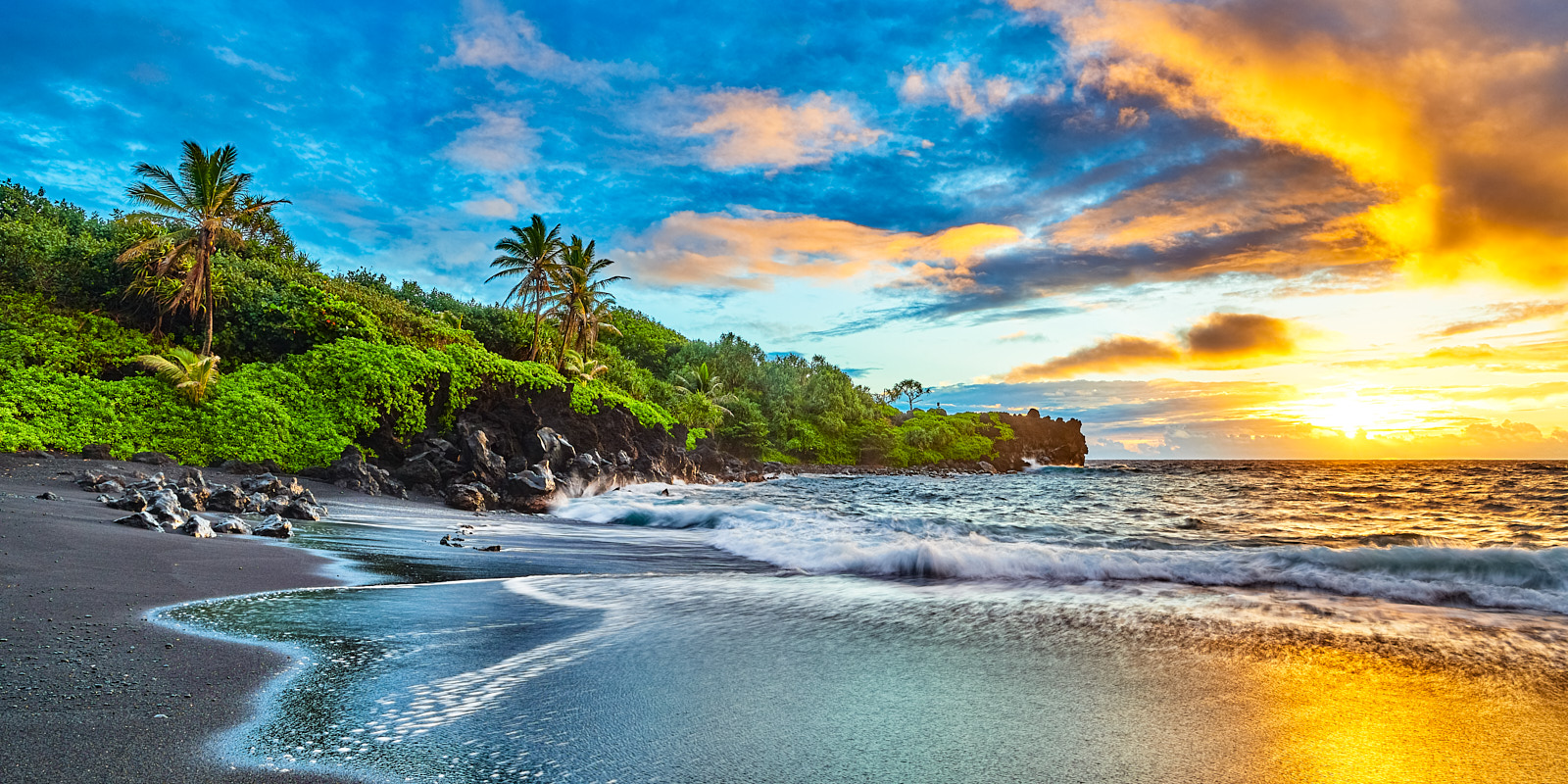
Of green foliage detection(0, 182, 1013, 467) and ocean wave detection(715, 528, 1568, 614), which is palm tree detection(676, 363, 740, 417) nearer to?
green foliage detection(0, 182, 1013, 467)

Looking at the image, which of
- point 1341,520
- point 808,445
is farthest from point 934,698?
point 808,445

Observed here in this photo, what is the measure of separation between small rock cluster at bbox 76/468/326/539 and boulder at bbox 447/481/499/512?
3765mm

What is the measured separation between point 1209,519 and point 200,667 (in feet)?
57.3

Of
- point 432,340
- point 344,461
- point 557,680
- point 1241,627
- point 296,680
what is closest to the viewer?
point 296,680

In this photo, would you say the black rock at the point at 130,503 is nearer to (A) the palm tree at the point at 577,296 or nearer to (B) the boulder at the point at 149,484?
(B) the boulder at the point at 149,484

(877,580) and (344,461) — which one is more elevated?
(344,461)

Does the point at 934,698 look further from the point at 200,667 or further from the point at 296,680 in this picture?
the point at 200,667

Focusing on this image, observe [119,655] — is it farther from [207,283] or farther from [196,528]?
[207,283]

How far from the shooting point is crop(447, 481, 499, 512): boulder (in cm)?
1670

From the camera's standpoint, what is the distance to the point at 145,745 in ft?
8.82

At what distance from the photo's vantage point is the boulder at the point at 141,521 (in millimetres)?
7920

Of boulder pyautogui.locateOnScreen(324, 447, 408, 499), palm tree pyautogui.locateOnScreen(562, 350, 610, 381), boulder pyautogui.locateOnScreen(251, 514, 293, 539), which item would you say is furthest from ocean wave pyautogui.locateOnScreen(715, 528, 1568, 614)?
palm tree pyautogui.locateOnScreen(562, 350, 610, 381)

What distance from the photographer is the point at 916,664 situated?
4586 mm

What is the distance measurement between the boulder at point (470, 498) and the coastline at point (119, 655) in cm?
907
